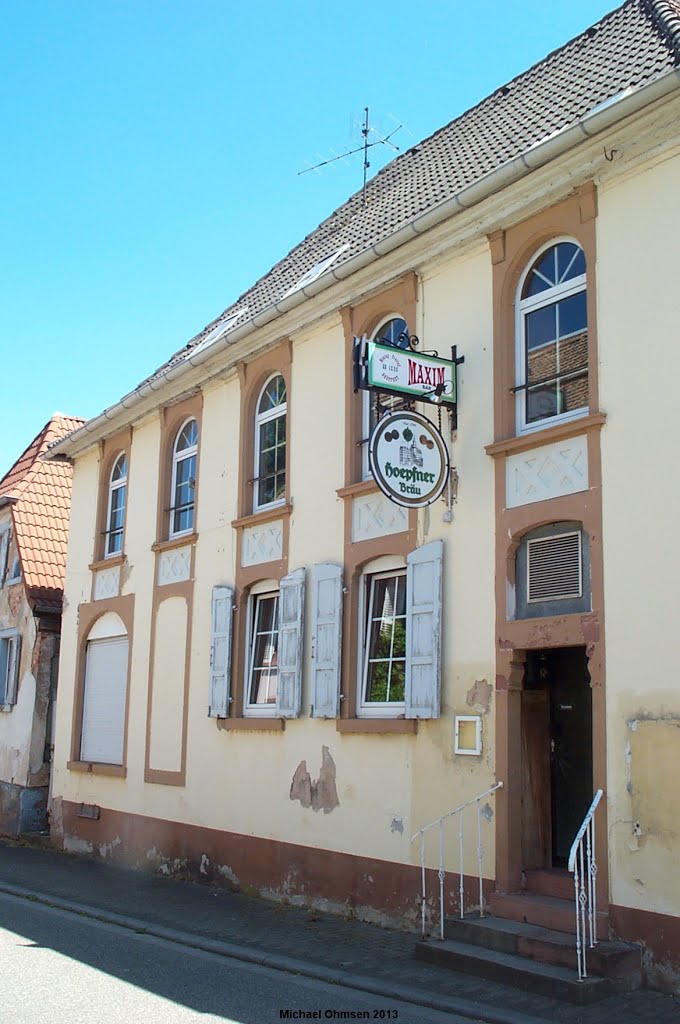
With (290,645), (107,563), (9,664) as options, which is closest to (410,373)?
(290,645)

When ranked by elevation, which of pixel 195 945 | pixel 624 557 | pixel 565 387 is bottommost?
pixel 195 945

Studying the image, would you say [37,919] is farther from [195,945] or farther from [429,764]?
[429,764]

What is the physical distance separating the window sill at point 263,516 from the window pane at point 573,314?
163 inches

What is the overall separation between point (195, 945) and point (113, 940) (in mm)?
738

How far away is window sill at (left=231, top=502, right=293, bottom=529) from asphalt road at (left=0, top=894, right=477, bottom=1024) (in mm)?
4883

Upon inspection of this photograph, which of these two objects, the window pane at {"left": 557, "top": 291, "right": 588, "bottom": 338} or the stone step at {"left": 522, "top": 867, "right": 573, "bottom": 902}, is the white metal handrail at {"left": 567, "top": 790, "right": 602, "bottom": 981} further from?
the window pane at {"left": 557, "top": 291, "right": 588, "bottom": 338}

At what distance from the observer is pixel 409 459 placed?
10.1 m

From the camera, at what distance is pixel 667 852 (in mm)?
8031

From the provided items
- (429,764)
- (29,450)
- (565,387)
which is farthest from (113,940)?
(29,450)

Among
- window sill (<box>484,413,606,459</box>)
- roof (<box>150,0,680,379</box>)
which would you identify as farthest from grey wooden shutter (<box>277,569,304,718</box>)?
roof (<box>150,0,680,379</box>)

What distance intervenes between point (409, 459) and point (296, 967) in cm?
442

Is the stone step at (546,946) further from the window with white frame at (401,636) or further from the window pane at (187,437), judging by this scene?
the window pane at (187,437)

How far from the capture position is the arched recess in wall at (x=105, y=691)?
16.1 m

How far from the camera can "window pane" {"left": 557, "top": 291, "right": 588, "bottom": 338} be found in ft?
31.8
